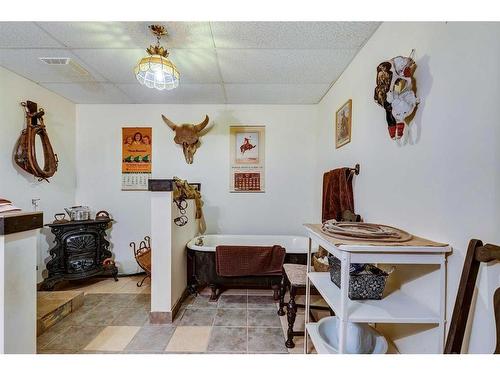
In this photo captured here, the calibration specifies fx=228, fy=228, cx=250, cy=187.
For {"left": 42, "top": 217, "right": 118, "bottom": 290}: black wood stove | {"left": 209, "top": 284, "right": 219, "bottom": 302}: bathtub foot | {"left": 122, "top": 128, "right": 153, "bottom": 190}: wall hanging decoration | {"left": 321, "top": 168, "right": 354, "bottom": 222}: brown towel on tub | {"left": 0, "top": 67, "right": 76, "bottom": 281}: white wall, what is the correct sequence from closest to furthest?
{"left": 321, "top": 168, "right": 354, "bottom": 222}: brown towel on tub
{"left": 0, "top": 67, "right": 76, "bottom": 281}: white wall
{"left": 209, "top": 284, "right": 219, "bottom": 302}: bathtub foot
{"left": 42, "top": 217, "right": 118, "bottom": 290}: black wood stove
{"left": 122, "top": 128, "right": 153, "bottom": 190}: wall hanging decoration

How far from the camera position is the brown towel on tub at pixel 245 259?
7.65 feet

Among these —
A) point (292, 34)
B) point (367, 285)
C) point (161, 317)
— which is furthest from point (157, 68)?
point (161, 317)

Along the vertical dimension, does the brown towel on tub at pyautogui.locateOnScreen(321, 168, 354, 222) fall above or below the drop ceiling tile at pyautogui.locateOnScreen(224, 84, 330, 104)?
below

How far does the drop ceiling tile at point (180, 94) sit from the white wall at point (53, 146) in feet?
3.06

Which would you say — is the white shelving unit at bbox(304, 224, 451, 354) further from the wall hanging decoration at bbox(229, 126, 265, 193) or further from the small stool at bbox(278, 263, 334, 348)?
the wall hanging decoration at bbox(229, 126, 265, 193)

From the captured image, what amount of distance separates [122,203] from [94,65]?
5.83ft

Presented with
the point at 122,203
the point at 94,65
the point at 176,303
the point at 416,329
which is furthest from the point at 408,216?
the point at 122,203

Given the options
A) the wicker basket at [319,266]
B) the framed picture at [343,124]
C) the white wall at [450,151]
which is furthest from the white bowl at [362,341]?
the framed picture at [343,124]

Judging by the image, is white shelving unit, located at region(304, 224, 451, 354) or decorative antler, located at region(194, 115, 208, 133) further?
decorative antler, located at region(194, 115, 208, 133)

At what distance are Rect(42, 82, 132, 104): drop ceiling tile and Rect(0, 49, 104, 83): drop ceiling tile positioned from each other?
12 cm

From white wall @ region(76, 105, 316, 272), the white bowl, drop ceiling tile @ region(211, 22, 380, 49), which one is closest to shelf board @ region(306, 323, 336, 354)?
the white bowl

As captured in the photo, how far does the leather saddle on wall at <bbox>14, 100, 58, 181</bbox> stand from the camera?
238cm

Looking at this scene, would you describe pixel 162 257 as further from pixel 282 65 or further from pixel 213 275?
pixel 282 65
